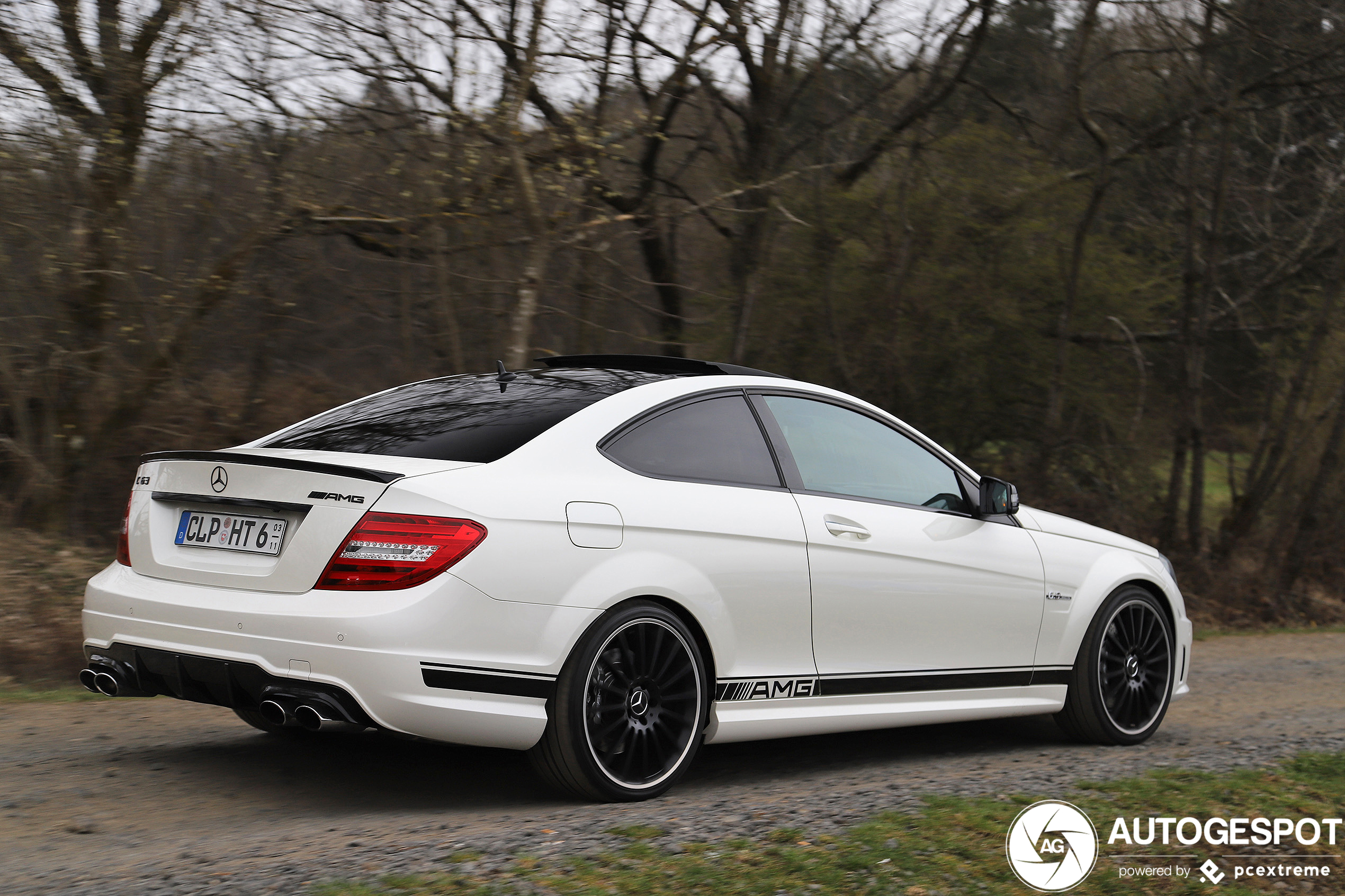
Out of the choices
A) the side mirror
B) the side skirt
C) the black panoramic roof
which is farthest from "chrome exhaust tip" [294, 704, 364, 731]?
the side mirror

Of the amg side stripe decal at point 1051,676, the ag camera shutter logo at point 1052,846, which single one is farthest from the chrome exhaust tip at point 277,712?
the amg side stripe decal at point 1051,676

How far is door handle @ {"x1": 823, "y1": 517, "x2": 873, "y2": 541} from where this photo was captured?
5301mm

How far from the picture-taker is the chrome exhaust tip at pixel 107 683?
4562 millimetres

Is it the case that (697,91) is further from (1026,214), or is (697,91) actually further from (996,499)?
(996,499)

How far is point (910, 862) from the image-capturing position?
3941 mm

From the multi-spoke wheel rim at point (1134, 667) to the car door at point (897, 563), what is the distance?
610mm

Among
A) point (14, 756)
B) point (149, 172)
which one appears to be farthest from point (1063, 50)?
point (14, 756)

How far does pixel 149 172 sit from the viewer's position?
9.63 meters

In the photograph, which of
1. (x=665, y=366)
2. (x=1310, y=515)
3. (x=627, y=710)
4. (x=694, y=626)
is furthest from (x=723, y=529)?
(x=1310, y=515)

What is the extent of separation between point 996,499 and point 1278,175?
1340cm

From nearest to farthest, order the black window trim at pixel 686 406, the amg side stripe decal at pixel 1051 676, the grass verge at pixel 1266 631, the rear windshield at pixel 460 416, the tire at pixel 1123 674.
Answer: the rear windshield at pixel 460 416, the black window trim at pixel 686 406, the amg side stripe decal at pixel 1051 676, the tire at pixel 1123 674, the grass verge at pixel 1266 631

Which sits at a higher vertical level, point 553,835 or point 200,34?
point 200,34

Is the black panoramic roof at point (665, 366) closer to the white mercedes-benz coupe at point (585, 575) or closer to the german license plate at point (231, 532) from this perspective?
the white mercedes-benz coupe at point (585, 575)

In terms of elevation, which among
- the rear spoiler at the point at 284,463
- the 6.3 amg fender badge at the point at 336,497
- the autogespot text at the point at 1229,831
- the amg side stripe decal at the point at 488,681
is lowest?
the autogespot text at the point at 1229,831
